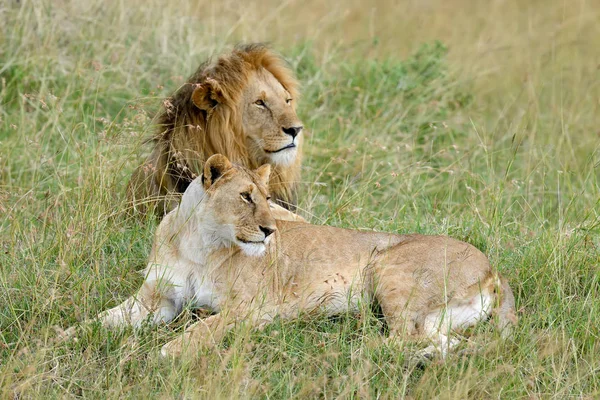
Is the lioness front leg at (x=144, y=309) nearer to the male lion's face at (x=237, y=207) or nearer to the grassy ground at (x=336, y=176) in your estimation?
the grassy ground at (x=336, y=176)

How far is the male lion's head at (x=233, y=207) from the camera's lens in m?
3.95

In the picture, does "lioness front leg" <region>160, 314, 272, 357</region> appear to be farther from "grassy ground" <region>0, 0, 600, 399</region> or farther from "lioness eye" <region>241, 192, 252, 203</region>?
"lioness eye" <region>241, 192, 252, 203</region>

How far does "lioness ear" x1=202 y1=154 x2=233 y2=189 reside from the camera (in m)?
4.03

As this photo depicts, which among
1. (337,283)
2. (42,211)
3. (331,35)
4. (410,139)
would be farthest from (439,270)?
(331,35)

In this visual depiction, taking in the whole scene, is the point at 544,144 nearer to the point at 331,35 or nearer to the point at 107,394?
the point at 331,35

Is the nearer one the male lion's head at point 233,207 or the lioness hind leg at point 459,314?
the male lion's head at point 233,207

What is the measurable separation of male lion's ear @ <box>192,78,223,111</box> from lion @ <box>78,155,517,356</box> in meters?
0.94

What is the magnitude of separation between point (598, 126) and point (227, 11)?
303cm

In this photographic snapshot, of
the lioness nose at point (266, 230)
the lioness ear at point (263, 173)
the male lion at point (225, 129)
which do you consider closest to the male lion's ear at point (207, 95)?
the male lion at point (225, 129)

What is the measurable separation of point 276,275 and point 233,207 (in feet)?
1.33

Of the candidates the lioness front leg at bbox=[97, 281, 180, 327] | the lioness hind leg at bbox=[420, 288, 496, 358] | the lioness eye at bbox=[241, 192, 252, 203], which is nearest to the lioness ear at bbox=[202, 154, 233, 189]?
the lioness eye at bbox=[241, 192, 252, 203]

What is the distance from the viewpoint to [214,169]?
13.3 feet

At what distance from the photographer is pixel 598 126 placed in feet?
25.2

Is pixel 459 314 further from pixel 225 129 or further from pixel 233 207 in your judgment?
pixel 225 129
